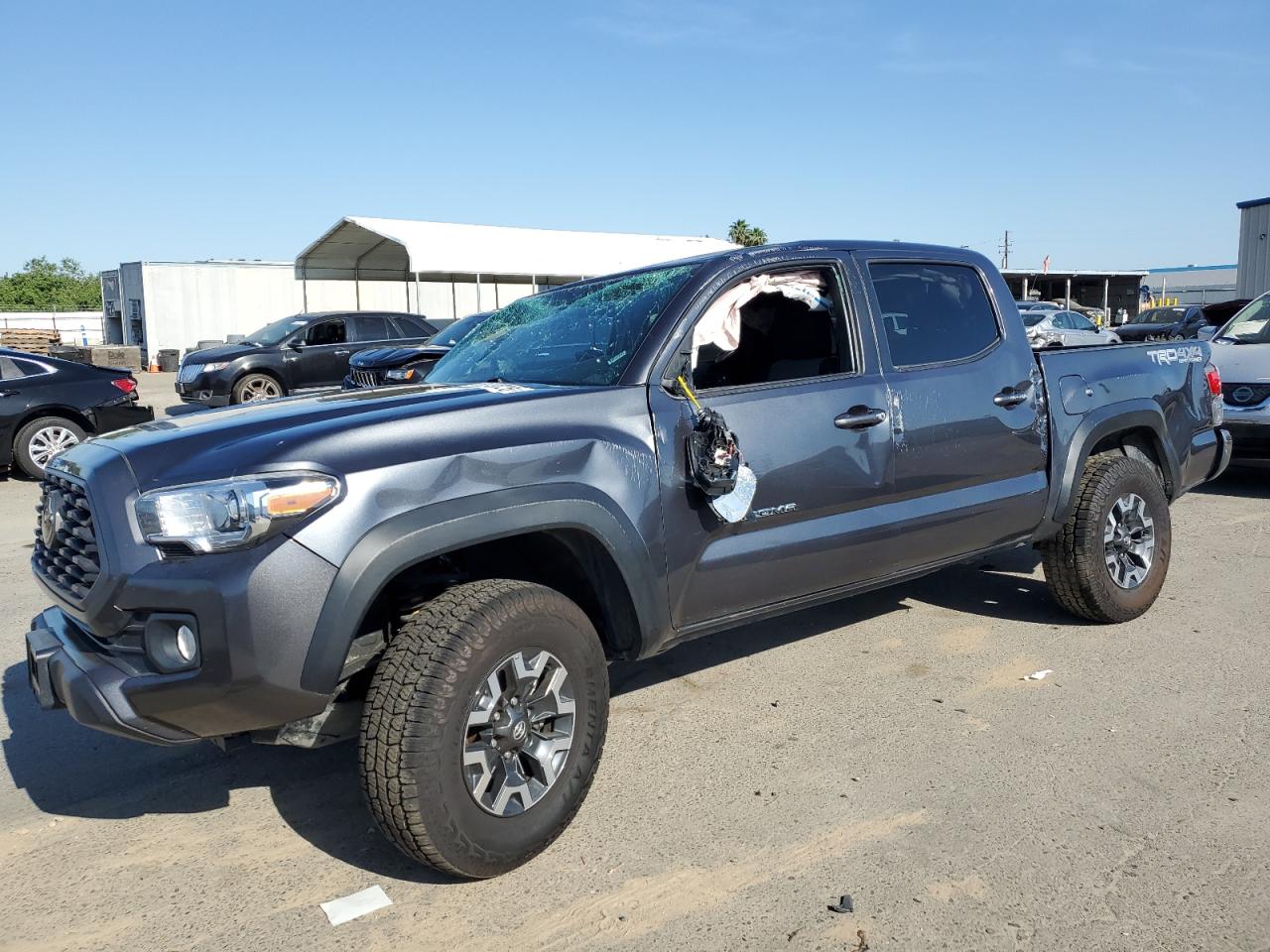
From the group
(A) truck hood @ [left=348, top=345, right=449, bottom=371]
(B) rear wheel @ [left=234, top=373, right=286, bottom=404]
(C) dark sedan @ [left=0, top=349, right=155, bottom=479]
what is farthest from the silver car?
(C) dark sedan @ [left=0, top=349, right=155, bottom=479]

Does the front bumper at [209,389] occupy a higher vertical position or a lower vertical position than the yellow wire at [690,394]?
lower

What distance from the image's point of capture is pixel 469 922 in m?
2.77

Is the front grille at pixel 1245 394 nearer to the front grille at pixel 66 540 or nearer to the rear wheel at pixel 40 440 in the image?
the front grille at pixel 66 540

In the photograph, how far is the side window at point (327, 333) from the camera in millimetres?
16953

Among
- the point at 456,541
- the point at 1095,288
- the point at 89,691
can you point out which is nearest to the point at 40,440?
the point at 89,691

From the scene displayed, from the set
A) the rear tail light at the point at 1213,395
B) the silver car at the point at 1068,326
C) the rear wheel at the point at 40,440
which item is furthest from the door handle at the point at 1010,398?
the silver car at the point at 1068,326

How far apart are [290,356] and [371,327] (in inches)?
61.7

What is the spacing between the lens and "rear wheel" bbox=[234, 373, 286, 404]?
52.1 feet

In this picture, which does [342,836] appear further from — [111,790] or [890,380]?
[890,380]

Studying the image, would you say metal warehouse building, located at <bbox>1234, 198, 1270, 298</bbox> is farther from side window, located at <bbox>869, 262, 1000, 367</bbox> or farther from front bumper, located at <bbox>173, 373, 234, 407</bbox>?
side window, located at <bbox>869, 262, 1000, 367</bbox>

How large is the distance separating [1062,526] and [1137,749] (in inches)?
53.4

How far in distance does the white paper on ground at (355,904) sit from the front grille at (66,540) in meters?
1.10

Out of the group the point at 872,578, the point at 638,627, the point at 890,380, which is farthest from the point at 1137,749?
the point at 638,627

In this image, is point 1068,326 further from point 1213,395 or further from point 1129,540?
point 1129,540
